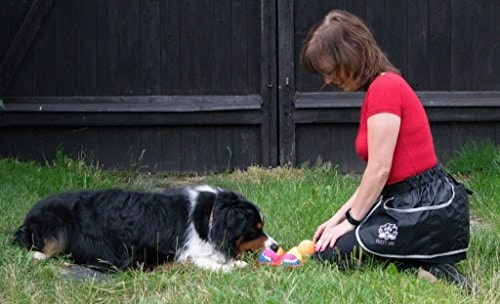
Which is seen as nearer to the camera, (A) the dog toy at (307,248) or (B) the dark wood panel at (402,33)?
(A) the dog toy at (307,248)

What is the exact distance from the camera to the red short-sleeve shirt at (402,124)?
470cm

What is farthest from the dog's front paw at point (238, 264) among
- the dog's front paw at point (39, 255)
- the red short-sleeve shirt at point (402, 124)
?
the dog's front paw at point (39, 255)

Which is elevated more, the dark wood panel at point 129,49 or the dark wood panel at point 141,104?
the dark wood panel at point 129,49

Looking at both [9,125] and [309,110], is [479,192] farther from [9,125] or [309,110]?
[9,125]

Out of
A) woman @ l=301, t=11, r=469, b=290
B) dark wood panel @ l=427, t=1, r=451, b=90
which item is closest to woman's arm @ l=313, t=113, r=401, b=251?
woman @ l=301, t=11, r=469, b=290

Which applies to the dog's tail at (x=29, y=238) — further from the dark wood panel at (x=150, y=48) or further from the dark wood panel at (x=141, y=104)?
the dark wood panel at (x=150, y=48)

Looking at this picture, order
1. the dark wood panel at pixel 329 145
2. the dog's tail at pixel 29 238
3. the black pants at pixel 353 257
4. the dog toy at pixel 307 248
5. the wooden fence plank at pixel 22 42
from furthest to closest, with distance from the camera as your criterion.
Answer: the dark wood panel at pixel 329 145 < the wooden fence plank at pixel 22 42 < the dog's tail at pixel 29 238 < the dog toy at pixel 307 248 < the black pants at pixel 353 257

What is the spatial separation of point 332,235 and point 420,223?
1.77 feet

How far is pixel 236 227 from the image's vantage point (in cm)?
511

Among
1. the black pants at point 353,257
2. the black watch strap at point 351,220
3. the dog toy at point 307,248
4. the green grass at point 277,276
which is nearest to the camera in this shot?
the green grass at point 277,276

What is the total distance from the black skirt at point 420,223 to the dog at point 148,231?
2.16 ft

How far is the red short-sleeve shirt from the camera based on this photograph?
15.4ft

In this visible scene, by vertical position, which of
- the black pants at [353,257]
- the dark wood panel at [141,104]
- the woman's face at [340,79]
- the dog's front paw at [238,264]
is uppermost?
the woman's face at [340,79]

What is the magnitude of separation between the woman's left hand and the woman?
1 centimetres
